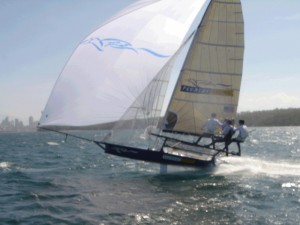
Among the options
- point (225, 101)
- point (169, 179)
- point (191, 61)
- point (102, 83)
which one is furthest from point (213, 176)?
point (102, 83)

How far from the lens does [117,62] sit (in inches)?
591

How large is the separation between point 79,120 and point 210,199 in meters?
5.01

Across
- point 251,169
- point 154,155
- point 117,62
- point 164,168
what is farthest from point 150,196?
point 251,169

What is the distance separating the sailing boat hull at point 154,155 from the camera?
635 inches

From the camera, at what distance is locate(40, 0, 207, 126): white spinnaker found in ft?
47.2

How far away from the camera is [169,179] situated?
16.6 meters

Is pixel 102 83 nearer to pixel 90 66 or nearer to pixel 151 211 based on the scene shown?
pixel 90 66

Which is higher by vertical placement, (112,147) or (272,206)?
(112,147)

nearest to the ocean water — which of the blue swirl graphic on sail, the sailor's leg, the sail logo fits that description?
the sailor's leg

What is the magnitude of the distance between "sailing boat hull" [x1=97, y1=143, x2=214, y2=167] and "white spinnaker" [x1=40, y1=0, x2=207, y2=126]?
182cm

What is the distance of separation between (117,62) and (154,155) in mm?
3929

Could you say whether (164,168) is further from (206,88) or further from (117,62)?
(117,62)

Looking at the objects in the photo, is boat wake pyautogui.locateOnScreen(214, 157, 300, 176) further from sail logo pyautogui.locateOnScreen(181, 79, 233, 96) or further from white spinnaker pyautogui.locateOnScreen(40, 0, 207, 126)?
white spinnaker pyautogui.locateOnScreen(40, 0, 207, 126)

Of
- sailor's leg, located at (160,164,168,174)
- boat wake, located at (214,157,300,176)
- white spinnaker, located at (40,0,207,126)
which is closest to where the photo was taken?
white spinnaker, located at (40,0,207,126)
